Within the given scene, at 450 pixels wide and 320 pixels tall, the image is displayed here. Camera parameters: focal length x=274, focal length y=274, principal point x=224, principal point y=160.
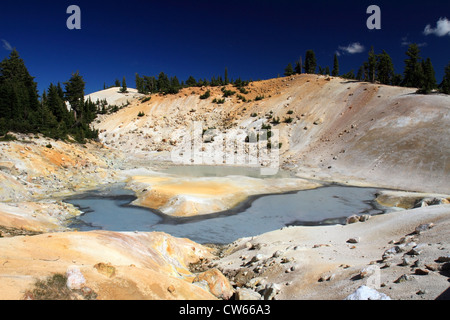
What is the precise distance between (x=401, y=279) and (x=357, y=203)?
17.3 m

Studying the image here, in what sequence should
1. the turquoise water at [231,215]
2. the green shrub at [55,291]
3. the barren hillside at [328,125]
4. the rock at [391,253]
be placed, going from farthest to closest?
the barren hillside at [328,125] → the turquoise water at [231,215] → the rock at [391,253] → the green shrub at [55,291]

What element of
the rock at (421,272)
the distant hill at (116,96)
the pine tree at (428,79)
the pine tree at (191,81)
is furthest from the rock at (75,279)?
the pine tree at (191,81)

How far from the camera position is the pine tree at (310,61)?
73.2 m

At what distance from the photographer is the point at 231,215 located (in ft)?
59.4

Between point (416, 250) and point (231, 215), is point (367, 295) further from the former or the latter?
point (231, 215)

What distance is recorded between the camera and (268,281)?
7652 mm

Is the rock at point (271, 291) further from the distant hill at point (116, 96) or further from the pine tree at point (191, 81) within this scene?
the distant hill at point (116, 96)

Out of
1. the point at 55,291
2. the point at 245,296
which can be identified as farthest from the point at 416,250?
the point at 55,291

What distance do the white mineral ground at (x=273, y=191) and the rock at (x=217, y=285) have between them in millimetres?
26

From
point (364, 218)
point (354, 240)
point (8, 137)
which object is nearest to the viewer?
point (354, 240)

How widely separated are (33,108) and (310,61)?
6372cm

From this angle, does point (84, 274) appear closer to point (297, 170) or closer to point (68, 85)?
point (297, 170)
